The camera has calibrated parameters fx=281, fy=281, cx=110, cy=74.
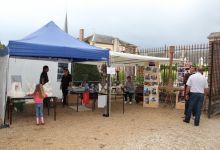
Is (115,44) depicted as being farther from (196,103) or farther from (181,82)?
(196,103)

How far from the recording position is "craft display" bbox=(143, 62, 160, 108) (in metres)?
11.6

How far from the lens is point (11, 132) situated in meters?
6.67

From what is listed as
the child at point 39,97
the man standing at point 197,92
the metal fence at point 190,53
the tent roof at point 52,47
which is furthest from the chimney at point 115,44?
the child at point 39,97

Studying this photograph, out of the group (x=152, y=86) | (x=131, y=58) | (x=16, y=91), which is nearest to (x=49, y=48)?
(x=16, y=91)

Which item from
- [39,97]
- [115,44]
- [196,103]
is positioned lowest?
[196,103]

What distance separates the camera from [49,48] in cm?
768

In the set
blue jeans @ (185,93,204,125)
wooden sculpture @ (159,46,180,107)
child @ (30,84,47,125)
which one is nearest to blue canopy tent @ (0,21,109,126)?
child @ (30,84,47,125)

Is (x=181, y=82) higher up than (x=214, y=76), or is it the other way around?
(x=214, y=76)

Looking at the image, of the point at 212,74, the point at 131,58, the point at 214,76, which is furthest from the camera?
the point at 131,58

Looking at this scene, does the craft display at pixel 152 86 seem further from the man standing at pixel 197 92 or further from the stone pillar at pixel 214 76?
the man standing at pixel 197 92

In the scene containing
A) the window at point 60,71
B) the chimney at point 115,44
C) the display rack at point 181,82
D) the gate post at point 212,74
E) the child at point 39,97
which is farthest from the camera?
the chimney at point 115,44

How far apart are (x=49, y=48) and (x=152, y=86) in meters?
5.43

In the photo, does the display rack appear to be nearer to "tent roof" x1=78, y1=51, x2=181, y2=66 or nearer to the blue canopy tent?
"tent roof" x1=78, y1=51, x2=181, y2=66

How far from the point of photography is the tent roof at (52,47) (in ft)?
23.7
